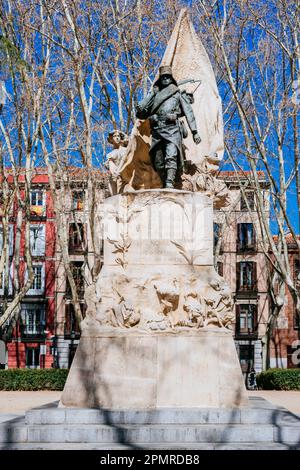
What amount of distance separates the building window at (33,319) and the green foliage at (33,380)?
21.9 metres

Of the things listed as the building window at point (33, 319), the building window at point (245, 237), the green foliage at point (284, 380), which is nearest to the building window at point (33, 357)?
the building window at point (33, 319)

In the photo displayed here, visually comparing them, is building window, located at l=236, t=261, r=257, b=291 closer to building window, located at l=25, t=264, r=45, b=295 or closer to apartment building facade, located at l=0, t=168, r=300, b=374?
apartment building facade, located at l=0, t=168, r=300, b=374

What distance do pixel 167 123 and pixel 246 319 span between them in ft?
121

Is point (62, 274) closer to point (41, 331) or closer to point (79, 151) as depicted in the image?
point (41, 331)

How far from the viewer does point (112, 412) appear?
8703mm

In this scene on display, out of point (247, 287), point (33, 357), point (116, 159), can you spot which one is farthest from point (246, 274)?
point (116, 159)

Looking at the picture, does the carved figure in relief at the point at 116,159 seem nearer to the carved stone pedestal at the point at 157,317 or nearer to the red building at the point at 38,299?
the carved stone pedestal at the point at 157,317

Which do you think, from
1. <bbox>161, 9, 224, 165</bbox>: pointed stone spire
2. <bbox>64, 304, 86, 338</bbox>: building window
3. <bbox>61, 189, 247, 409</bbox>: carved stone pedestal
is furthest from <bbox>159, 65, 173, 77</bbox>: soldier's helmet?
<bbox>64, 304, 86, 338</bbox>: building window

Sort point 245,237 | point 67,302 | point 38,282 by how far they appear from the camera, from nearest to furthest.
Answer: point 67,302
point 245,237
point 38,282

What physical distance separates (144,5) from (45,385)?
13.0 meters

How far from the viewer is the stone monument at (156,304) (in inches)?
364

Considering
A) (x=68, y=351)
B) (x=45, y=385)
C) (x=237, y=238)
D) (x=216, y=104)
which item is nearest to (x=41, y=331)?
(x=68, y=351)

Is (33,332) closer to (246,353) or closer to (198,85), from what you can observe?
(246,353)

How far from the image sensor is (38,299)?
46.2 m
